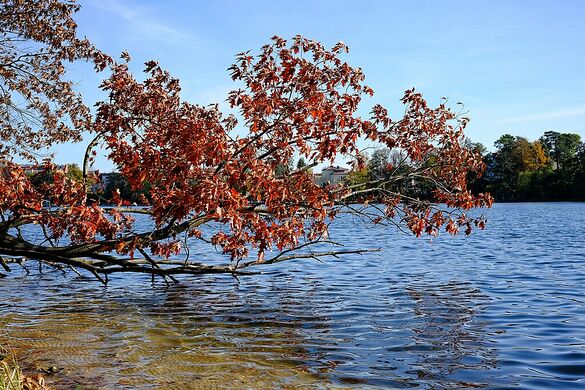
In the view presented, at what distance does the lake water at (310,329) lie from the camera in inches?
314

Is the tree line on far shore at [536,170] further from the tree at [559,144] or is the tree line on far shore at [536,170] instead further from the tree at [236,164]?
the tree at [236,164]

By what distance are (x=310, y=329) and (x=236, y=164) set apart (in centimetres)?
396

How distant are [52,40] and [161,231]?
755cm

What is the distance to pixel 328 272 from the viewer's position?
1923 centimetres

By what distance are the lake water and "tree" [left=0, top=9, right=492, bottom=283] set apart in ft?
4.81

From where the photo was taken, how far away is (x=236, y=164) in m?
8.55

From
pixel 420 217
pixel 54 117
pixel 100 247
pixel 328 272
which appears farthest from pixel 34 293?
pixel 420 217

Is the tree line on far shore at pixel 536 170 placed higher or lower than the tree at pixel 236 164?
higher

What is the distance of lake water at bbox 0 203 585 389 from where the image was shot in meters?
7.98

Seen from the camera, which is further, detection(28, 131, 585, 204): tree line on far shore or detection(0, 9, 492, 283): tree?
detection(28, 131, 585, 204): tree line on far shore

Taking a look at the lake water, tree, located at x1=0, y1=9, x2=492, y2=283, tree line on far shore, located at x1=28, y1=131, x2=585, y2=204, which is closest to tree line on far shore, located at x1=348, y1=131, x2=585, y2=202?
tree line on far shore, located at x1=28, y1=131, x2=585, y2=204

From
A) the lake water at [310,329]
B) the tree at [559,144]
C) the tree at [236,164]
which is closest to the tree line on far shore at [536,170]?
the tree at [559,144]

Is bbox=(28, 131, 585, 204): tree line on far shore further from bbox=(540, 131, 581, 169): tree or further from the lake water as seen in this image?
the lake water

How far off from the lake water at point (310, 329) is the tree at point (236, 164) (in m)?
1.47
